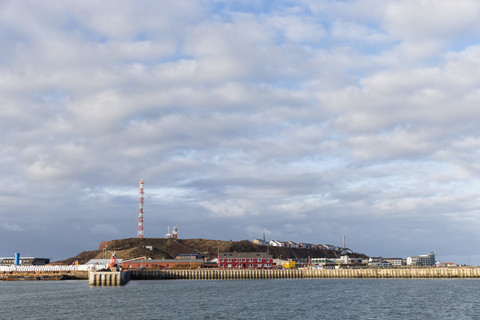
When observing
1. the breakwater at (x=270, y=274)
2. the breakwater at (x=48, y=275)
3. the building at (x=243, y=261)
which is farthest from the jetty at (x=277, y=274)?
the breakwater at (x=48, y=275)

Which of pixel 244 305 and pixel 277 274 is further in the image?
pixel 277 274

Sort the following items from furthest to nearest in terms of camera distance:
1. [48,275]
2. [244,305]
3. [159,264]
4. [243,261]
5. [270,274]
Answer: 1. [243,261]
2. [159,264]
3. [48,275]
4. [270,274]
5. [244,305]

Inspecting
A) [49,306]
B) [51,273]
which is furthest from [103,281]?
[51,273]

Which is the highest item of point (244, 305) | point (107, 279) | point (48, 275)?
point (107, 279)

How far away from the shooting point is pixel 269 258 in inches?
6417

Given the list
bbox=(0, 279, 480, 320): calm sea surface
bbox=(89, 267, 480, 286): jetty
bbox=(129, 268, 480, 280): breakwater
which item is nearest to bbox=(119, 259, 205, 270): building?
bbox=(89, 267, 480, 286): jetty

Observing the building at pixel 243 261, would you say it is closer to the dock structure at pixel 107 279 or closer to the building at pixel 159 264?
the building at pixel 159 264

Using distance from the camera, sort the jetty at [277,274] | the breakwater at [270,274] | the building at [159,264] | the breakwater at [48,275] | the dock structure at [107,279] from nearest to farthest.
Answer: the dock structure at [107,279] < the jetty at [277,274] < the breakwater at [270,274] < the breakwater at [48,275] < the building at [159,264]

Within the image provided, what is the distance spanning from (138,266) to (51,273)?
Answer: 2674 cm

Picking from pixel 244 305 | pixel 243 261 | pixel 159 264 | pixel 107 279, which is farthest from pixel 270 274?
pixel 244 305

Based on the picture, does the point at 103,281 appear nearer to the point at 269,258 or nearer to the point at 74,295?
the point at 74,295

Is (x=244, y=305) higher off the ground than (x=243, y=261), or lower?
lower

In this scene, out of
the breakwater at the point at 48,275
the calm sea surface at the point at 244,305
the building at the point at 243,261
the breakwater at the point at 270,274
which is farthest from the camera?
the building at the point at 243,261

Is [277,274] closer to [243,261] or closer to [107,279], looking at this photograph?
[243,261]
